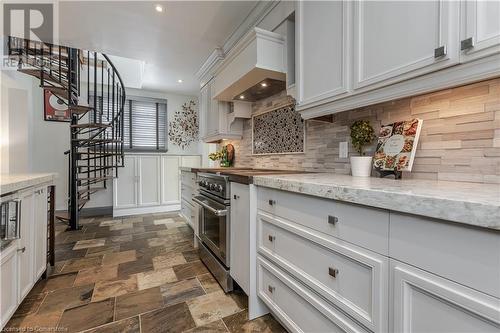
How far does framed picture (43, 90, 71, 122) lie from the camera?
439 centimetres

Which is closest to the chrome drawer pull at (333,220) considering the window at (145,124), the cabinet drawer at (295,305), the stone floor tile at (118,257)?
the cabinet drawer at (295,305)

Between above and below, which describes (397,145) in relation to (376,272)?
above

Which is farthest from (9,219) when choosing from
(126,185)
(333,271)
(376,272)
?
(126,185)

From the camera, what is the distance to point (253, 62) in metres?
1.92

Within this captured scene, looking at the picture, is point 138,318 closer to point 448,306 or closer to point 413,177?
point 448,306

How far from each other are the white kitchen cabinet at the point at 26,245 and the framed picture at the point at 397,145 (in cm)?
232

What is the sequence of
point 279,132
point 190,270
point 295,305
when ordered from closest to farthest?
point 295,305, point 190,270, point 279,132

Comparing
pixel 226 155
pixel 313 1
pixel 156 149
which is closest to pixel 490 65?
pixel 313 1

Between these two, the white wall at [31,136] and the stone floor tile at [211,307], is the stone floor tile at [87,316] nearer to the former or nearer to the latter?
the stone floor tile at [211,307]

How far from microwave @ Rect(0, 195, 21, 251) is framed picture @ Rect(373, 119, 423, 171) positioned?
7.17 ft

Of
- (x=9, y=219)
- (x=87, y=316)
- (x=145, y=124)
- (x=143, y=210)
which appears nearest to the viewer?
(x=9, y=219)

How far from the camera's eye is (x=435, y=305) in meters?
0.69

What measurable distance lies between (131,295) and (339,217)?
180 centimetres

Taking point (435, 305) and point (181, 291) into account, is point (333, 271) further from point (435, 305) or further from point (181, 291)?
point (181, 291)
